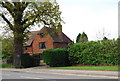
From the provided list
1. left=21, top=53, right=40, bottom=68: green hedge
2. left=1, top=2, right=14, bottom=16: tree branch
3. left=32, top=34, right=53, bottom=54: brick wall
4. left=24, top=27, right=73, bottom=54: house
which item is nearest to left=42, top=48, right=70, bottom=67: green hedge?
left=21, top=53, right=40, bottom=68: green hedge

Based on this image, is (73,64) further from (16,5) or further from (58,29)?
(16,5)

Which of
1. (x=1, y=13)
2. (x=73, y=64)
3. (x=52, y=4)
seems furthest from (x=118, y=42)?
(x=1, y=13)

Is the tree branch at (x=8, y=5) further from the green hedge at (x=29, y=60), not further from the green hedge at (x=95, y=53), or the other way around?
the green hedge at (x=95, y=53)

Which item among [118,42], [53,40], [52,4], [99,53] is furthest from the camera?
[53,40]

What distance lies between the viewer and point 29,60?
34656mm

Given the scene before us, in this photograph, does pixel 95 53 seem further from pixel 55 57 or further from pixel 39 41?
pixel 39 41

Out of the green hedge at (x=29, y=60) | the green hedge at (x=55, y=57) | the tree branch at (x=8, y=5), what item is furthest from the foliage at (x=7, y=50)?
the green hedge at (x=55, y=57)

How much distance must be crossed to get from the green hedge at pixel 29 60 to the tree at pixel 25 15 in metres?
0.69

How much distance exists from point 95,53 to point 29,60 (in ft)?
35.0

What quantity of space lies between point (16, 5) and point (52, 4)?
4.82 metres

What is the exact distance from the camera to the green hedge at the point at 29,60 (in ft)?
110

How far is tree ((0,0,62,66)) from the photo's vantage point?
30.6m

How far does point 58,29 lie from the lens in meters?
32.3

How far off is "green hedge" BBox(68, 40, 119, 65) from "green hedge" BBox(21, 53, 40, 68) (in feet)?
21.6
